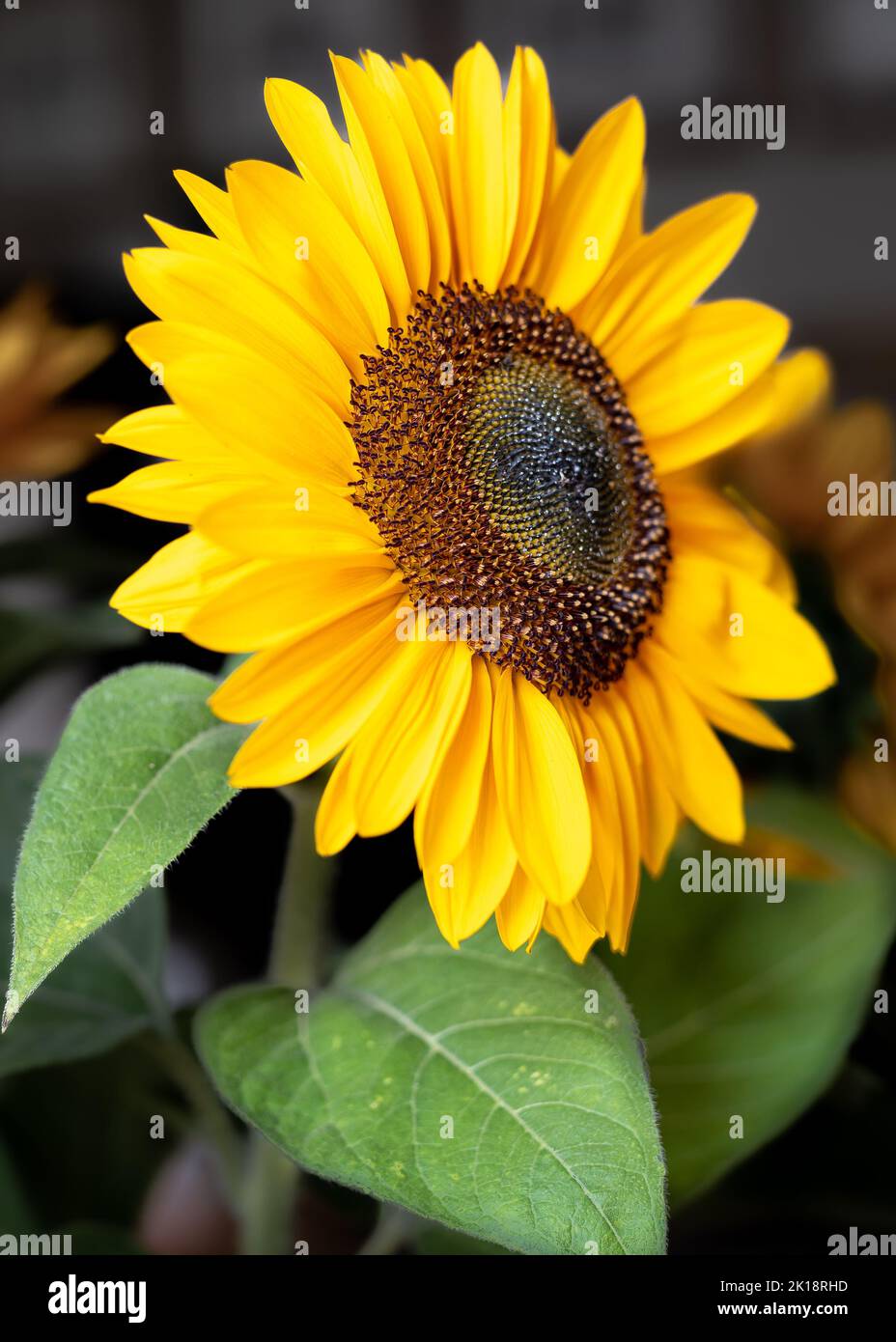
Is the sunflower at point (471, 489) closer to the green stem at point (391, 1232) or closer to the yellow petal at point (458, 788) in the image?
the yellow petal at point (458, 788)

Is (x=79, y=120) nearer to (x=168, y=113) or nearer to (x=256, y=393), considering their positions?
(x=168, y=113)

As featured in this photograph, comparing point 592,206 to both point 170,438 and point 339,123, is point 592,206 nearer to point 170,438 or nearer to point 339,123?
point 170,438

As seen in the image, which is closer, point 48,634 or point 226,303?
point 226,303

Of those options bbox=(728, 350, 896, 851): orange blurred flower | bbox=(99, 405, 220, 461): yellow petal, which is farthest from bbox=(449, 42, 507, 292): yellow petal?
bbox=(728, 350, 896, 851): orange blurred flower

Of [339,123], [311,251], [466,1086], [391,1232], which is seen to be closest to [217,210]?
[311,251]

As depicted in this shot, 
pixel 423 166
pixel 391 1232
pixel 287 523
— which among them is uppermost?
pixel 423 166

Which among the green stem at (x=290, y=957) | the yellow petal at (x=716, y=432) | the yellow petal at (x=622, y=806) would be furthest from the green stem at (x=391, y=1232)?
the yellow petal at (x=716, y=432)

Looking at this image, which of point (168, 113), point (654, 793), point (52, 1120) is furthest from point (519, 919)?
point (168, 113)
